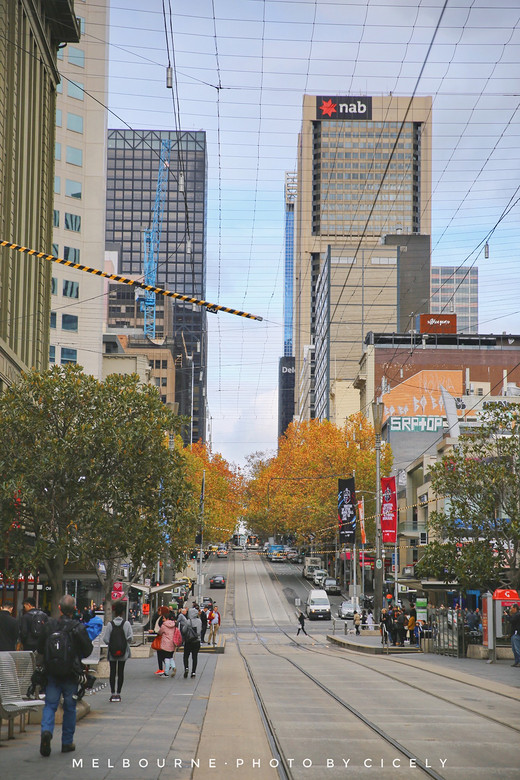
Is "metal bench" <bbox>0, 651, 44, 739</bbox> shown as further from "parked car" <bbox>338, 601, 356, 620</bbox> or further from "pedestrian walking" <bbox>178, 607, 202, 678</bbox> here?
"parked car" <bbox>338, 601, 356, 620</bbox>

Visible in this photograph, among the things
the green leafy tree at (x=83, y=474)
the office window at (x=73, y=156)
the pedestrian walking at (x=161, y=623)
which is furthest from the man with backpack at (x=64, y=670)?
the office window at (x=73, y=156)

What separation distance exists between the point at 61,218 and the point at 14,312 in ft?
133

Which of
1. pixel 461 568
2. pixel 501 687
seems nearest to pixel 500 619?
pixel 461 568

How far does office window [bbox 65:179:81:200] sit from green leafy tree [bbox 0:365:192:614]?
48.7m

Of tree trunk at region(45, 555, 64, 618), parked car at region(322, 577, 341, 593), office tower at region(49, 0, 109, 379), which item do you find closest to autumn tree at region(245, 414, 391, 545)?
parked car at region(322, 577, 341, 593)

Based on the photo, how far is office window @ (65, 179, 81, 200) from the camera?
258 feet

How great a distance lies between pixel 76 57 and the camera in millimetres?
79562

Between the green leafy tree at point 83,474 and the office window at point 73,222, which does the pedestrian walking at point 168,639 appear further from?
the office window at point 73,222

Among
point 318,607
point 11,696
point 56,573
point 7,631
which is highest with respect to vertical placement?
point 56,573

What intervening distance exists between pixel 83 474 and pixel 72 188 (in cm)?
5119

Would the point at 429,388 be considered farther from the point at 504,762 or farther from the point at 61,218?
the point at 504,762

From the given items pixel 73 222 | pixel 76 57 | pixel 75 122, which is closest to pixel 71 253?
pixel 73 222

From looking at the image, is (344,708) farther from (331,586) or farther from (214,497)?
(214,497)

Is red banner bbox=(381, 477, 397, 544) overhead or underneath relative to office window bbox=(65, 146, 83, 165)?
underneath
